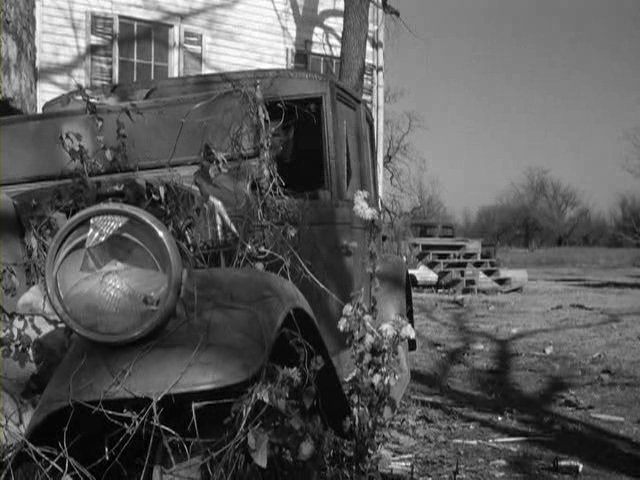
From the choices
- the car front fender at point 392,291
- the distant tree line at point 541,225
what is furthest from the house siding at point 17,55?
the distant tree line at point 541,225

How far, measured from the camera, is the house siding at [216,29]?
12.8 meters

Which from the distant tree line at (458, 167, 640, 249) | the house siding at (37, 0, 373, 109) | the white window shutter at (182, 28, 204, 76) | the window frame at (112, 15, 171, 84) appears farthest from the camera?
the distant tree line at (458, 167, 640, 249)

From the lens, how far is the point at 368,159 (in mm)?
4602

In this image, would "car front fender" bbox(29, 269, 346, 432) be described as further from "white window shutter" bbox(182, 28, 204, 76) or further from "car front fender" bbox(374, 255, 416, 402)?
"white window shutter" bbox(182, 28, 204, 76)

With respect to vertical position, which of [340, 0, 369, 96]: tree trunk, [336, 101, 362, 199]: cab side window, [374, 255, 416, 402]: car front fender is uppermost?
[340, 0, 369, 96]: tree trunk

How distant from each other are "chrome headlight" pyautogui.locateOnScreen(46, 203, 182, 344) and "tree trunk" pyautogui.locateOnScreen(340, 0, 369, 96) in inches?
393

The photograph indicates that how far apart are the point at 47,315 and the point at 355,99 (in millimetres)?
2152

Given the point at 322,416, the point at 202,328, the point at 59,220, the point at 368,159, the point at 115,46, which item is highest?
the point at 115,46

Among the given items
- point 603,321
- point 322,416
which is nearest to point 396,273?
point 322,416

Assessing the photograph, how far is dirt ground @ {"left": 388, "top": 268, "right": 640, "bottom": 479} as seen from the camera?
4.83m

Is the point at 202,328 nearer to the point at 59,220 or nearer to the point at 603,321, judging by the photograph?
the point at 59,220

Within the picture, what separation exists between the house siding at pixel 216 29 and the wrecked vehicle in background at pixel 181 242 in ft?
28.9

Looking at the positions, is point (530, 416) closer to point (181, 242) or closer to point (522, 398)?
point (522, 398)

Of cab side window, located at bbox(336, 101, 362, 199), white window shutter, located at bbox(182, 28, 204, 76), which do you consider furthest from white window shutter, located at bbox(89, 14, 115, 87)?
cab side window, located at bbox(336, 101, 362, 199)
